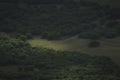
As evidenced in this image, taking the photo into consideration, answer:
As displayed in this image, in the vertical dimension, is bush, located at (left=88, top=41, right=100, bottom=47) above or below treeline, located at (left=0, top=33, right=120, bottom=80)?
below

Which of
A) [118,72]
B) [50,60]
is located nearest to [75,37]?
[50,60]

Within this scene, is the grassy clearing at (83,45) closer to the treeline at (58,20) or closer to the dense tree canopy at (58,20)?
the treeline at (58,20)

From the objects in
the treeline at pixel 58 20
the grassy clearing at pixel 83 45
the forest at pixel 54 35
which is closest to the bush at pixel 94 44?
the forest at pixel 54 35

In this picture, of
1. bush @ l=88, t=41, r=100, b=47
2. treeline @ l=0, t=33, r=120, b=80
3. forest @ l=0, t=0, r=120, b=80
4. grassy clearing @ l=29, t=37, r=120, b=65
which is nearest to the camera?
treeline @ l=0, t=33, r=120, b=80

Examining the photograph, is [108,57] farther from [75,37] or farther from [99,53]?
[75,37]

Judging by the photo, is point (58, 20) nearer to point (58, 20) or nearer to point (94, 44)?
point (58, 20)

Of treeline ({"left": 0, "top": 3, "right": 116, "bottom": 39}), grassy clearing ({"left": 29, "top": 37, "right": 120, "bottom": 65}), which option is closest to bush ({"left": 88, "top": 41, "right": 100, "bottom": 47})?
grassy clearing ({"left": 29, "top": 37, "right": 120, "bottom": 65})

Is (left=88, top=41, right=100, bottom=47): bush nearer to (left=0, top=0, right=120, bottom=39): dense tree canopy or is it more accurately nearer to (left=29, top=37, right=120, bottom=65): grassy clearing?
(left=29, top=37, right=120, bottom=65): grassy clearing
